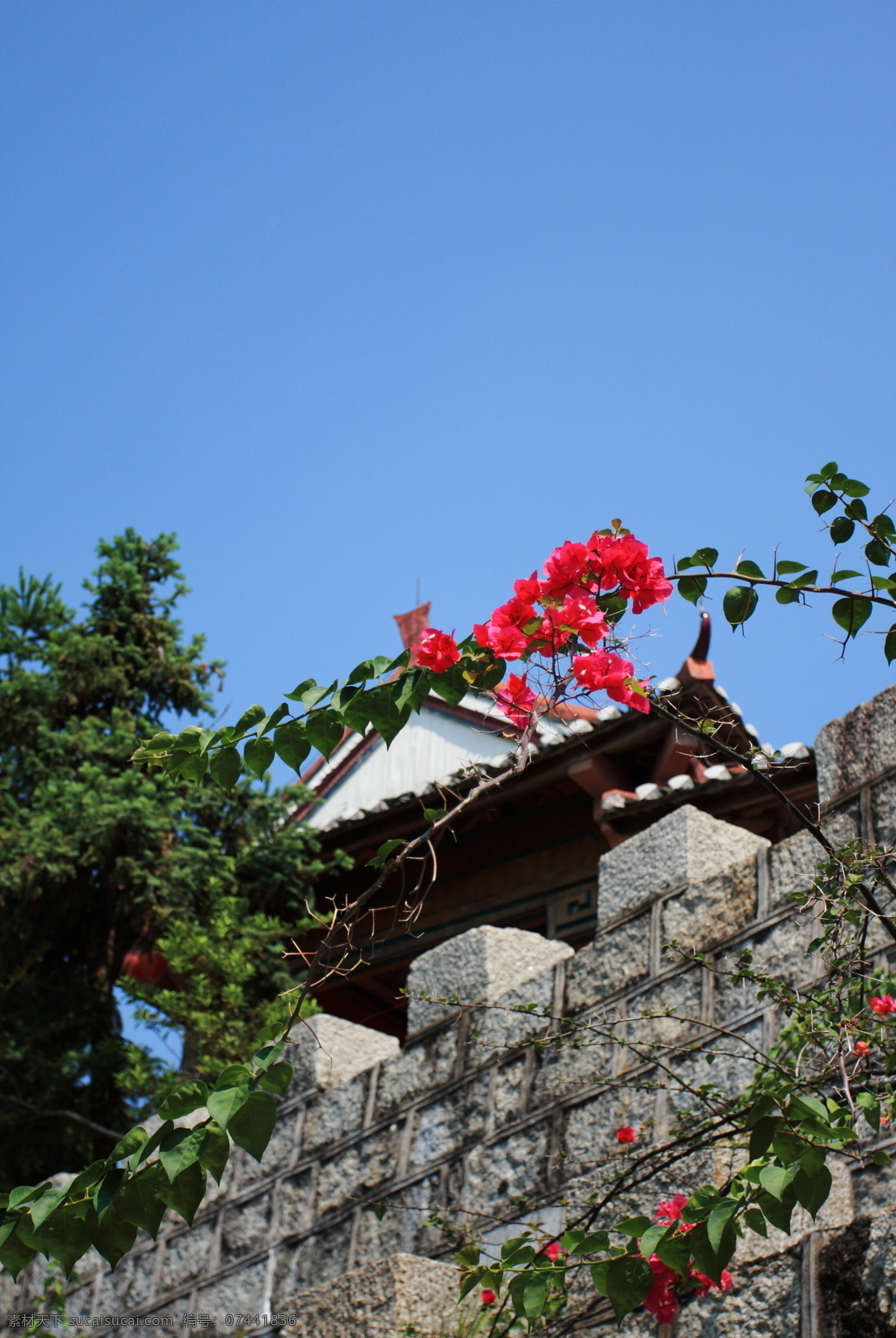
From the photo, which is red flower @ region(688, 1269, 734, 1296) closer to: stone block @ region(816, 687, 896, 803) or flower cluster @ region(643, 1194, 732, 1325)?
flower cluster @ region(643, 1194, 732, 1325)

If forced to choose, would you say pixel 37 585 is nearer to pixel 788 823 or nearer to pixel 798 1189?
pixel 788 823

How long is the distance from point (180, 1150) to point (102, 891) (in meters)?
6.11

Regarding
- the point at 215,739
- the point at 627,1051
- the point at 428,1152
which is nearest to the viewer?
the point at 215,739

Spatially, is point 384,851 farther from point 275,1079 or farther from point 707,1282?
point 707,1282

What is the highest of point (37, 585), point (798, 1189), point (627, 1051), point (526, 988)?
point (37, 585)

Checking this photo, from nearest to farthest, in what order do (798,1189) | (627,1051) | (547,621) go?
(798,1189) < (547,621) < (627,1051)

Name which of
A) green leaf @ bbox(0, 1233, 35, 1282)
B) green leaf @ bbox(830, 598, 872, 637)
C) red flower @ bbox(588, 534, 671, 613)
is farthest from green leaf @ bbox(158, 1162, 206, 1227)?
green leaf @ bbox(830, 598, 872, 637)

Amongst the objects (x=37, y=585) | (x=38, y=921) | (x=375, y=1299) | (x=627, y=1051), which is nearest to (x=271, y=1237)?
(x=375, y=1299)

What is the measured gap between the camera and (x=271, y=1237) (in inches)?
199

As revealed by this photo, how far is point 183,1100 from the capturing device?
6.88ft

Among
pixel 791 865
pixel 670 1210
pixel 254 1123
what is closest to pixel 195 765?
pixel 254 1123

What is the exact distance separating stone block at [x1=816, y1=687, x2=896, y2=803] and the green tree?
11.6ft

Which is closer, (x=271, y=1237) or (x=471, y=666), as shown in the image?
(x=471, y=666)

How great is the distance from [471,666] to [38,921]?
597 cm
